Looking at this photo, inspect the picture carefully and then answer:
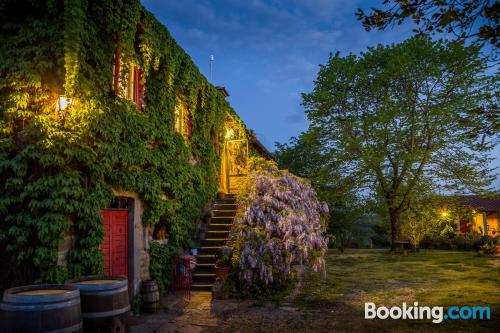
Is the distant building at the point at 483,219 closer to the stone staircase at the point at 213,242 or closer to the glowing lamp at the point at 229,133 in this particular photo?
the glowing lamp at the point at 229,133

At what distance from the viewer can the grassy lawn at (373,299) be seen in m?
5.90

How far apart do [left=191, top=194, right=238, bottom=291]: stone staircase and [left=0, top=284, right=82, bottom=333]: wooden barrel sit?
5.37 meters

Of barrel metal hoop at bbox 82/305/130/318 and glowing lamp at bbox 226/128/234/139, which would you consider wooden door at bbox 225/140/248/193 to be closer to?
glowing lamp at bbox 226/128/234/139

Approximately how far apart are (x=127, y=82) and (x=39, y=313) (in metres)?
5.20

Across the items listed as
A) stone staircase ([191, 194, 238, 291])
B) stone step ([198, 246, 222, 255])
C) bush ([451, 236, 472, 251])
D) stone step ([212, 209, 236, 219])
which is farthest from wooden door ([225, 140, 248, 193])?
bush ([451, 236, 472, 251])

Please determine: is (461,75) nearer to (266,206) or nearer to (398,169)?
(398,169)

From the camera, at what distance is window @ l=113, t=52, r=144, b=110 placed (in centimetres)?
710

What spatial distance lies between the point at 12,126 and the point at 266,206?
→ 5.83m

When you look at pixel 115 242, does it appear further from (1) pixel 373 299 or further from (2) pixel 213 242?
(1) pixel 373 299

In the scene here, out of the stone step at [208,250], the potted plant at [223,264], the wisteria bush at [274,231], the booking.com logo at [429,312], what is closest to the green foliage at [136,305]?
the potted plant at [223,264]

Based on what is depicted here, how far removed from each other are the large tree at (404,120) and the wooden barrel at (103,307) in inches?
610

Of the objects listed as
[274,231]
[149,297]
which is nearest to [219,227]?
[274,231]

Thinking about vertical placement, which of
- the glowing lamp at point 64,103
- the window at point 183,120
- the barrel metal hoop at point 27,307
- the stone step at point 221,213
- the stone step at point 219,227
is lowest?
the barrel metal hoop at point 27,307

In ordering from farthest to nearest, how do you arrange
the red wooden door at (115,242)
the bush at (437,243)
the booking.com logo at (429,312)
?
1. the bush at (437,243)
2. the red wooden door at (115,242)
3. the booking.com logo at (429,312)
